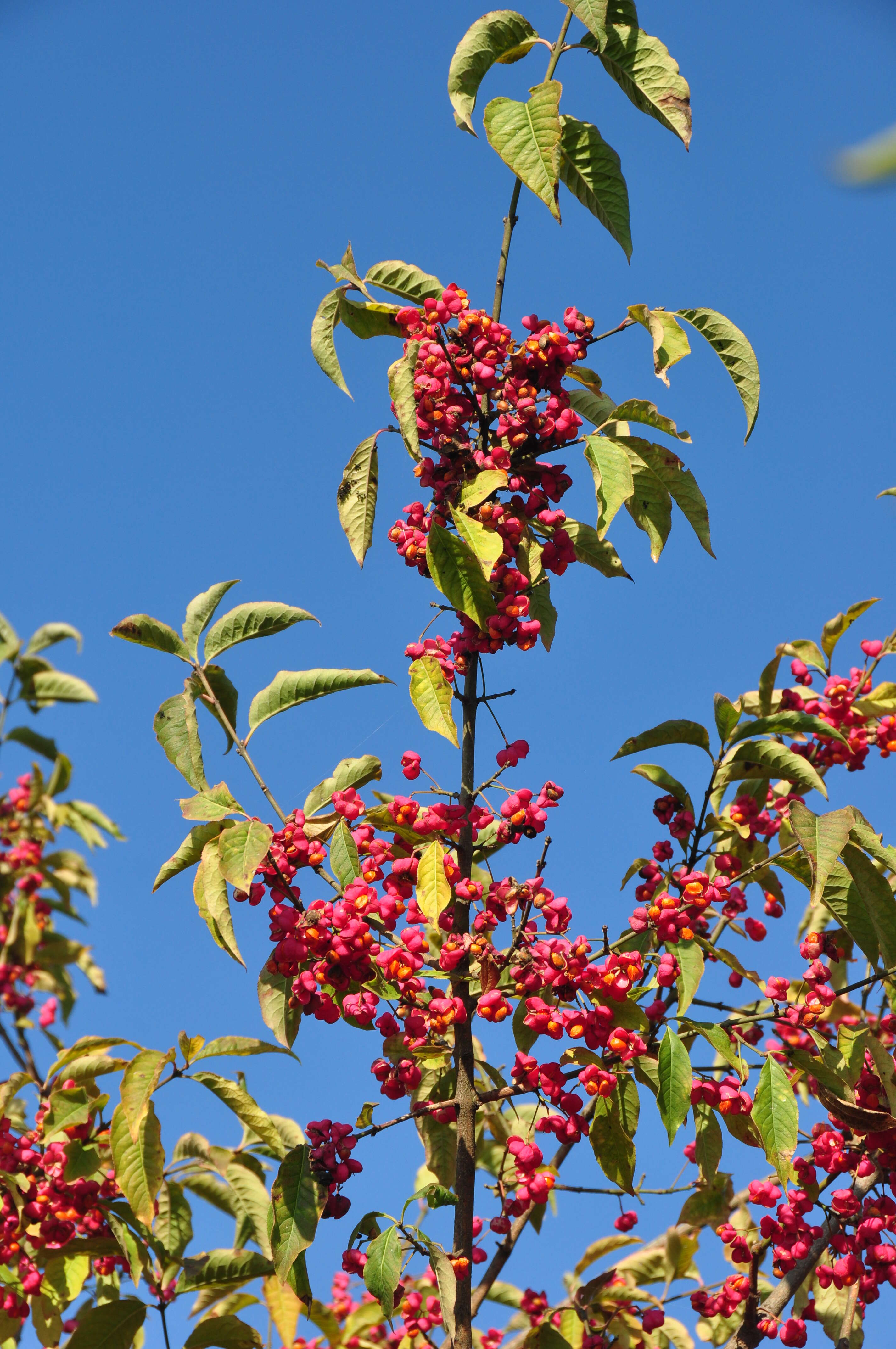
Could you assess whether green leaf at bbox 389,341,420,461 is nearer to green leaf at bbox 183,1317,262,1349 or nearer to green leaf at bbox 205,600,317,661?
green leaf at bbox 205,600,317,661

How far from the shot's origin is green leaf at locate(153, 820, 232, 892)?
2.62 m

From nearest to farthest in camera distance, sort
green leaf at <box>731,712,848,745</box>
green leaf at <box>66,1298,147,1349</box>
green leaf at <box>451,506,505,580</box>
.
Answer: green leaf at <box>451,506,505,580</box>, green leaf at <box>731,712,848,745</box>, green leaf at <box>66,1298,147,1349</box>

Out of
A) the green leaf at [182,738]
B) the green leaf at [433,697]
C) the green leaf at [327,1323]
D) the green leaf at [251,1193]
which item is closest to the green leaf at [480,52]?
the green leaf at [433,697]

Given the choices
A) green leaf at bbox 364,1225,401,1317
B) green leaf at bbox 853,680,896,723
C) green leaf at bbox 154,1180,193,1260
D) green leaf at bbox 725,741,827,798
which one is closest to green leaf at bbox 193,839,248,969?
green leaf at bbox 364,1225,401,1317

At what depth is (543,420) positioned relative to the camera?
103 inches

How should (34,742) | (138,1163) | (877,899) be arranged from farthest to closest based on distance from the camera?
1. (34,742)
2. (138,1163)
3. (877,899)

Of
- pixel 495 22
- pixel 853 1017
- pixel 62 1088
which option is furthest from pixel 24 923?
pixel 495 22

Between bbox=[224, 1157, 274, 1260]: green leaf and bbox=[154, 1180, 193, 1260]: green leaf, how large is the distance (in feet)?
0.82

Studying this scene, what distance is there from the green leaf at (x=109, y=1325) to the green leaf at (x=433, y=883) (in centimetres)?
158

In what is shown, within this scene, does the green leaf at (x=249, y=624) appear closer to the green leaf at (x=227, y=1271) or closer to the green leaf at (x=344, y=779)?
A: the green leaf at (x=344, y=779)

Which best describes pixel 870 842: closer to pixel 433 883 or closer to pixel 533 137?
pixel 433 883

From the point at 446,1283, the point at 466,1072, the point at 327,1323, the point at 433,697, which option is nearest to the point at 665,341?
the point at 433,697

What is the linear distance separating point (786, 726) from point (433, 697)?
0.97 meters

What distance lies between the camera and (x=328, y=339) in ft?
9.51
